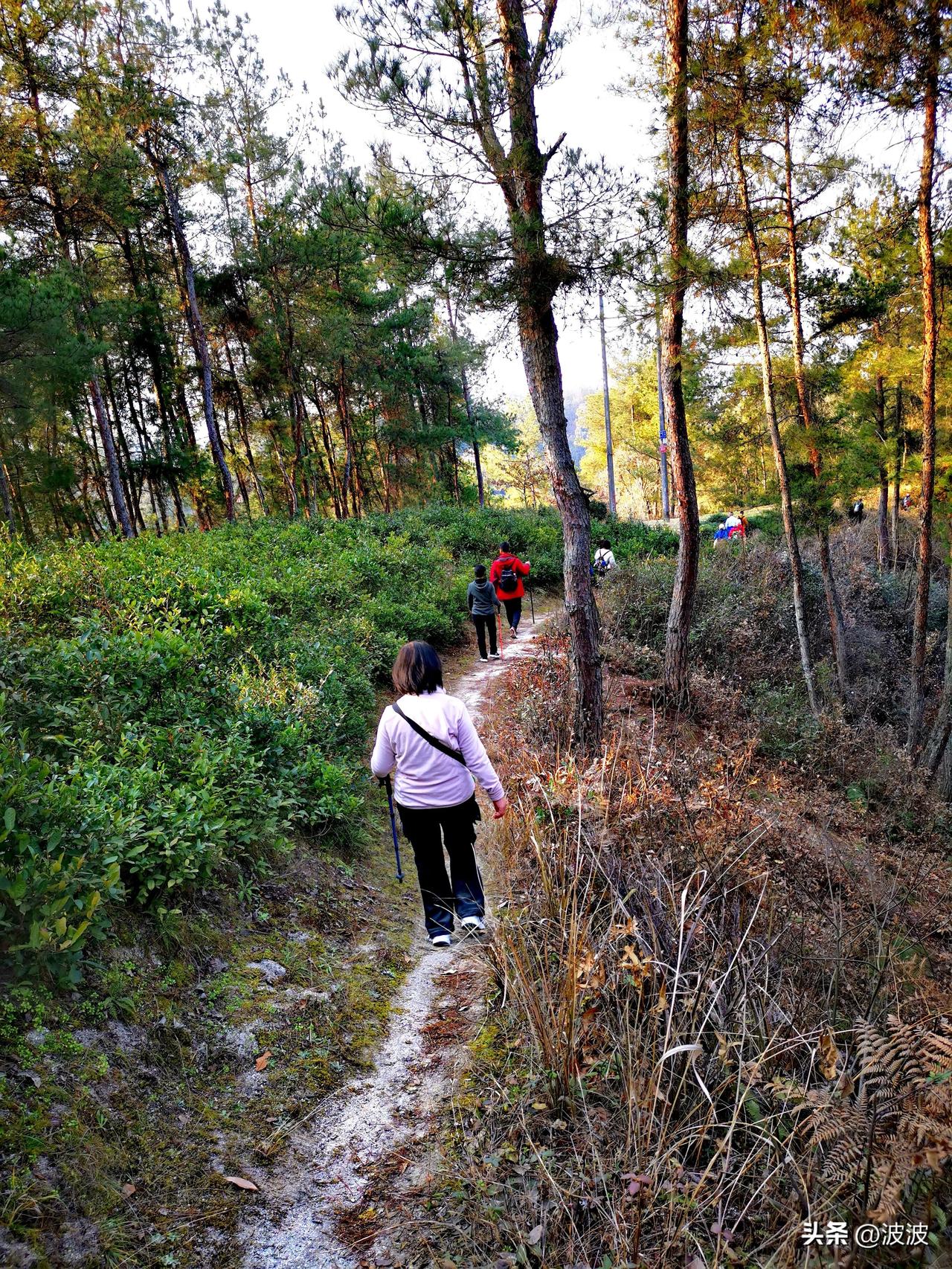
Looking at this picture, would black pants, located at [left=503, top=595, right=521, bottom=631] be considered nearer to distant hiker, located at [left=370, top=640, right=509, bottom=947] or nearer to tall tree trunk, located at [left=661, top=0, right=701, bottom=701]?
tall tree trunk, located at [left=661, top=0, right=701, bottom=701]

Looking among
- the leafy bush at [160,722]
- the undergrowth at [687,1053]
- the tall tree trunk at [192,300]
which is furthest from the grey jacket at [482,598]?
the tall tree trunk at [192,300]

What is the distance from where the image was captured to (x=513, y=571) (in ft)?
42.0

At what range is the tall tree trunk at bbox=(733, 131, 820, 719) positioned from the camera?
10812 mm

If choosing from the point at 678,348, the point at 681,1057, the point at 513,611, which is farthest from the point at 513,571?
the point at 681,1057

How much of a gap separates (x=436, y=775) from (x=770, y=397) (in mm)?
11700

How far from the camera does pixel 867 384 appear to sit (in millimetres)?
17297

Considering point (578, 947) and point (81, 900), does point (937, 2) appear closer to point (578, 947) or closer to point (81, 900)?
point (578, 947)

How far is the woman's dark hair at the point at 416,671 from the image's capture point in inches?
157

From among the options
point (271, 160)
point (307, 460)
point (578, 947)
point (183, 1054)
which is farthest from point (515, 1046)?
point (307, 460)

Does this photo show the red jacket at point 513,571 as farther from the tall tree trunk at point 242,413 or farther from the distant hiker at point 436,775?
the tall tree trunk at point 242,413

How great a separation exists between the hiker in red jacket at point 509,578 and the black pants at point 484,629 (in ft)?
3.12

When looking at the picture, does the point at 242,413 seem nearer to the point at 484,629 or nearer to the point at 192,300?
the point at 192,300

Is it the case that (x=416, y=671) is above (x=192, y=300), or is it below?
below

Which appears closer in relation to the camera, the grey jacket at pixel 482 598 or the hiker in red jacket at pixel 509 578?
the grey jacket at pixel 482 598
